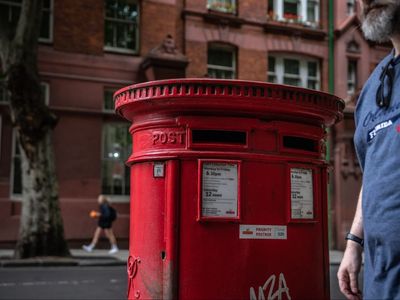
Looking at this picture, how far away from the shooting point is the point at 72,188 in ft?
57.4

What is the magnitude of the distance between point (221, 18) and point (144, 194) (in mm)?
17285

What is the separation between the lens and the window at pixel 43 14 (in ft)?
57.2

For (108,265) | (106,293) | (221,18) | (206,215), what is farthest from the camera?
(221,18)

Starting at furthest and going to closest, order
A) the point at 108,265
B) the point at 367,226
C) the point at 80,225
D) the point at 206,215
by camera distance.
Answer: the point at 80,225, the point at 108,265, the point at 206,215, the point at 367,226

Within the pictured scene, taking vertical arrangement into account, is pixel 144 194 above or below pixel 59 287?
above

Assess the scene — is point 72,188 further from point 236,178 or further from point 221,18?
point 236,178

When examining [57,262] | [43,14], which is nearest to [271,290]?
[57,262]

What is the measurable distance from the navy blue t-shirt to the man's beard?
113 millimetres

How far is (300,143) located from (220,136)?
19.7 inches

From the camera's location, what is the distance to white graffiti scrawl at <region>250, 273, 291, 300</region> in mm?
3094

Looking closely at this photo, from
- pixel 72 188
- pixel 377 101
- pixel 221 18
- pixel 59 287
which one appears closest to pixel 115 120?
pixel 72 188

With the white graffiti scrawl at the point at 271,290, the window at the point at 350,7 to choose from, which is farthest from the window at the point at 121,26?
the white graffiti scrawl at the point at 271,290

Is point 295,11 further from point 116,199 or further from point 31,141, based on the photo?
point 31,141

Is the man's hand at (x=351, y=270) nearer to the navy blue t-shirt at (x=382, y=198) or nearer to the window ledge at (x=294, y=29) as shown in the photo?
the navy blue t-shirt at (x=382, y=198)
